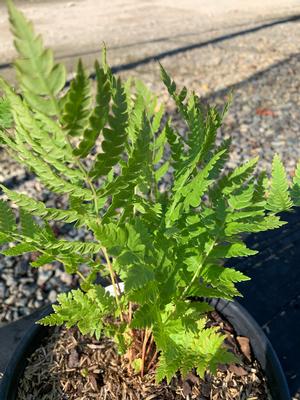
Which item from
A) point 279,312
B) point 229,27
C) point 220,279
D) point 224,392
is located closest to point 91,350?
point 224,392

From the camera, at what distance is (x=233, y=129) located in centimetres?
329

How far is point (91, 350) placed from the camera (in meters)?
1.29

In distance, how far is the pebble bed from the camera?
205cm

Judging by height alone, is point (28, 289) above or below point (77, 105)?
above

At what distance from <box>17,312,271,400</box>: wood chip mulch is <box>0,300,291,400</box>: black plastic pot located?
0.03 m

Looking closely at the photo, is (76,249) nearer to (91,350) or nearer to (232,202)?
(232,202)

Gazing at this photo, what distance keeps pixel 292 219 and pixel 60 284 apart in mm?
1282

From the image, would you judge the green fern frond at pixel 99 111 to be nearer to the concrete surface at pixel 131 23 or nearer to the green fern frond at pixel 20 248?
the green fern frond at pixel 20 248

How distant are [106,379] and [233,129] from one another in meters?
2.44

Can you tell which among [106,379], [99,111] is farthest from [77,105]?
[106,379]

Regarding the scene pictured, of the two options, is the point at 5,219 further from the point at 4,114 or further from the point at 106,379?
the point at 106,379

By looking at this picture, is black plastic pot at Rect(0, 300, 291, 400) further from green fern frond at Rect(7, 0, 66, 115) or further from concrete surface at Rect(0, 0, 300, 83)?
concrete surface at Rect(0, 0, 300, 83)

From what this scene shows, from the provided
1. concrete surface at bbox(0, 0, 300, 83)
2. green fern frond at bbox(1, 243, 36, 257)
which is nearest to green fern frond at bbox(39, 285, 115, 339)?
green fern frond at bbox(1, 243, 36, 257)

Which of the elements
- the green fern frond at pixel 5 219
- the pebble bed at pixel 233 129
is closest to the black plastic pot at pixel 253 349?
the green fern frond at pixel 5 219
